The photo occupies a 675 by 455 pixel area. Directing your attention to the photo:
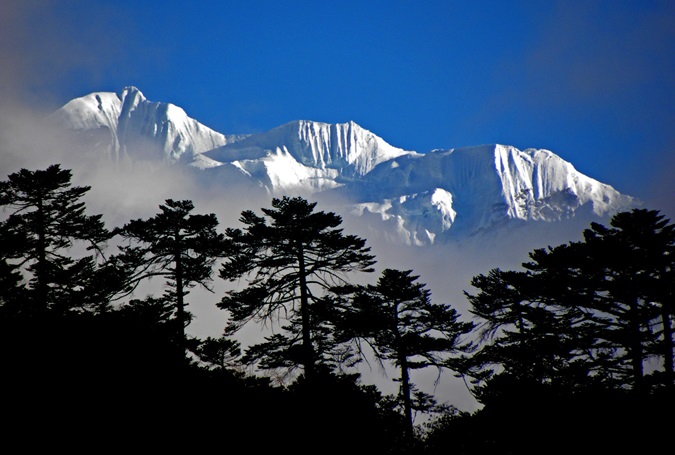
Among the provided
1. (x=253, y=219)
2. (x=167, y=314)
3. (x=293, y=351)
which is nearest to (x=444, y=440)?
(x=293, y=351)

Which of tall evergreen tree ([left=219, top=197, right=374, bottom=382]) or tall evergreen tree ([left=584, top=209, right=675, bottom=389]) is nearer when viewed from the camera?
tall evergreen tree ([left=584, top=209, right=675, bottom=389])

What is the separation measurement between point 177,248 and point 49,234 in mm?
6535

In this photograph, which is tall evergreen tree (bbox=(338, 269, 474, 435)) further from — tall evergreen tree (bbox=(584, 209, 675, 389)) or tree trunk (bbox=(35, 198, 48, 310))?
tree trunk (bbox=(35, 198, 48, 310))

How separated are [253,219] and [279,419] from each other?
11036 millimetres

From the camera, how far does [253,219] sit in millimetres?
20016

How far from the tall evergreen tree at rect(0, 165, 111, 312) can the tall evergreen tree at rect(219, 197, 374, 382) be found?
699 centimetres

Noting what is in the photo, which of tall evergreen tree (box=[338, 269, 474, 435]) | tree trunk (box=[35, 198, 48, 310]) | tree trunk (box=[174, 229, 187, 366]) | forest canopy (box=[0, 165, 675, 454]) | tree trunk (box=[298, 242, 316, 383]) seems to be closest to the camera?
forest canopy (box=[0, 165, 675, 454])

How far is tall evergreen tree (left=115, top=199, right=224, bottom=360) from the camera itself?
20.8 metres

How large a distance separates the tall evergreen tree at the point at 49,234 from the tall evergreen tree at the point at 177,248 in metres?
2.32

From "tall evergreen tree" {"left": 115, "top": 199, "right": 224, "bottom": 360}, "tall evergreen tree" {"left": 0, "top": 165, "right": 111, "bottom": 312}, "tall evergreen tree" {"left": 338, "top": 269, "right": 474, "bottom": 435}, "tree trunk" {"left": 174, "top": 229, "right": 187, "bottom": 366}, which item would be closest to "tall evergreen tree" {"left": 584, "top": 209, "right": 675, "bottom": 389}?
"tall evergreen tree" {"left": 338, "top": 269, "right": 474, "bottom": 435}

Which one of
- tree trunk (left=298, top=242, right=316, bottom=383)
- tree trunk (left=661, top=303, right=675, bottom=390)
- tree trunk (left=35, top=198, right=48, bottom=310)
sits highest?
tree trunk (left=35, top=198, right=48, bottom=310)

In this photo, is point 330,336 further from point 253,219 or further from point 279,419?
point 279,419

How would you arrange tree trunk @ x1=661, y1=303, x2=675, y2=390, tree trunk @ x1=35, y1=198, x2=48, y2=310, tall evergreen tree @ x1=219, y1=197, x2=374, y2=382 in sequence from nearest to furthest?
1. tree trunk @ x1=661, y1=303, x2=675, y2=390
2. tall evergreen tree @ x1=219, y1=197, x2=374, y2=382
3. tree trunk @ x1=35, y1=198, x2=48, y2=310

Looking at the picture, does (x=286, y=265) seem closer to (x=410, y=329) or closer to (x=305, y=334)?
(x=305, y=334)
